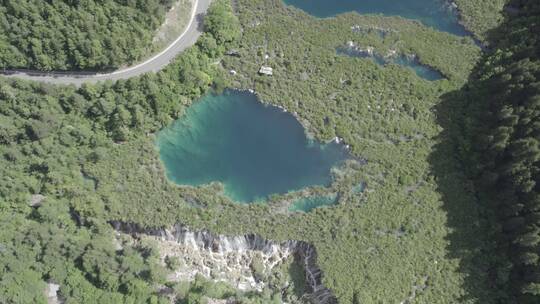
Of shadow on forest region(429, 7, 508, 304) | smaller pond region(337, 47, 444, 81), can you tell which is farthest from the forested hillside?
smaller pond region(337, 47, 444, 81)

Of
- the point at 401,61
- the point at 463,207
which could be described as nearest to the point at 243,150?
the point at 401,61

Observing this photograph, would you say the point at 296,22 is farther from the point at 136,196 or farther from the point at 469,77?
the point at 136,196

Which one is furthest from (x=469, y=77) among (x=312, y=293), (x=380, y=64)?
(x=312, y=293)

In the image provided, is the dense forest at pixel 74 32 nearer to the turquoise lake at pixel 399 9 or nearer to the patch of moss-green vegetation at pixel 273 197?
the patch of moss-green vegetation at pixel 273 197

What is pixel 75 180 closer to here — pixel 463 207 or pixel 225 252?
pixel 225 252

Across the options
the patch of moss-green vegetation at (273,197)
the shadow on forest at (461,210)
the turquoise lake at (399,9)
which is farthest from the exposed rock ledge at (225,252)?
the turquoise lake at (399,9)

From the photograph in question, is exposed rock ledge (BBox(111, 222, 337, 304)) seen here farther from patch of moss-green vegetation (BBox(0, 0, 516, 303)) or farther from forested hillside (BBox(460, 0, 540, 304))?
forested hillside (BBox(460, 0, 540, 304))
